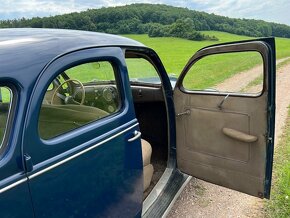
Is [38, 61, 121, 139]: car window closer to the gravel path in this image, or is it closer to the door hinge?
the door hinge

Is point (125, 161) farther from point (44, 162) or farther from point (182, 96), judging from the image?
point (182, 96)

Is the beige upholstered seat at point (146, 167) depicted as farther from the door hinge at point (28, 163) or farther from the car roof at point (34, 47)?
the door hinge at point (28, 163)

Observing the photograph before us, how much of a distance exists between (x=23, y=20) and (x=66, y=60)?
22.1ft

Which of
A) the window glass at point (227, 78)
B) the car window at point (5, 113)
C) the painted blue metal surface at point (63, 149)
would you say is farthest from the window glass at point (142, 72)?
the window glass at point (227, 78)

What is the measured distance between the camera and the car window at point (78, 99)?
1.98 meters

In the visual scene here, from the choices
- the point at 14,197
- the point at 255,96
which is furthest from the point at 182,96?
the point at 14,197

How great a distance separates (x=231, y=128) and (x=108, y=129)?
1.37m

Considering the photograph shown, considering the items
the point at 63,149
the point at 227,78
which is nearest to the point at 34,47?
the point at 63,149

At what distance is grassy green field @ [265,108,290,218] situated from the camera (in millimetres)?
3461

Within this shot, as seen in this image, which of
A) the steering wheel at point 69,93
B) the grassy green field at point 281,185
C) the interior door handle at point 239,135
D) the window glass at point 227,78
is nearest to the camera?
the steering wheel at point 69,93

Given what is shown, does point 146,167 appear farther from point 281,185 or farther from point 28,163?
point 28,163

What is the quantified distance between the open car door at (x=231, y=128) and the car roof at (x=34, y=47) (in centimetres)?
128

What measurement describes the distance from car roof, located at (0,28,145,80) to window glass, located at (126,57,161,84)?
1577 millimetres

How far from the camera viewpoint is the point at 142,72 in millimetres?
4164
